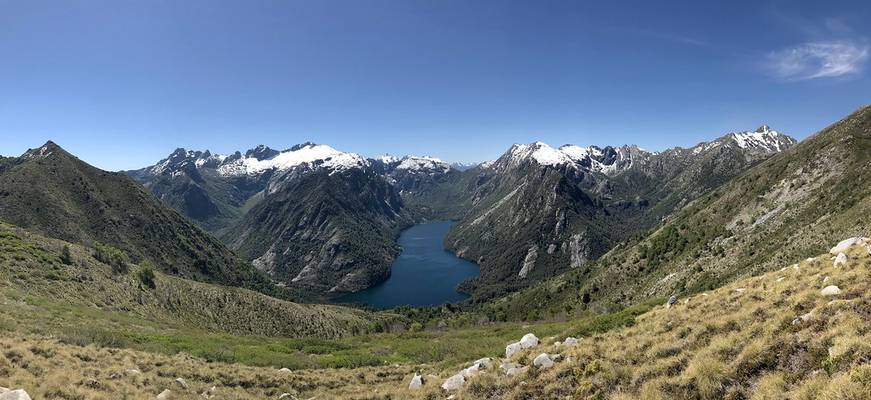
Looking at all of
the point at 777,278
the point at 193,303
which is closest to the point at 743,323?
the point at 777,278

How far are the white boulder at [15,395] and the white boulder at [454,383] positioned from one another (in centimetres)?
2084

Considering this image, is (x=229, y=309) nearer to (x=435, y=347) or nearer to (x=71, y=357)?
(x=435, y=347)

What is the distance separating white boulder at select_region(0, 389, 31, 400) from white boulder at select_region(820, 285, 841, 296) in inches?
1575

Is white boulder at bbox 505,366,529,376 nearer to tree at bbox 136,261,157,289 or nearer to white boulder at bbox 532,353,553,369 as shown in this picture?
white boulder at bbox 532,353,553,369

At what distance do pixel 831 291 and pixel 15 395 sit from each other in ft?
133

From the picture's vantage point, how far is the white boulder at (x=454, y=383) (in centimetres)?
2566

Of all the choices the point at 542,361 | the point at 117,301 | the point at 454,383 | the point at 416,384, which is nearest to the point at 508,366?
the point at 542,361

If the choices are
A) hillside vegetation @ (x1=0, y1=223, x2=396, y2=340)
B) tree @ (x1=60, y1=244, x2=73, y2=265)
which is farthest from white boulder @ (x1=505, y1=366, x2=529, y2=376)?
tree @ (x1=60, y1=244, x2=73, y2=265)

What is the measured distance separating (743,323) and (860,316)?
205 inches

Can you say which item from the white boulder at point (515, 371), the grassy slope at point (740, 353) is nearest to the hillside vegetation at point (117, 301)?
the white boulder at point (515, 371)

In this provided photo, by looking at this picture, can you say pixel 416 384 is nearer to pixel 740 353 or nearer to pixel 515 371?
pixel 515 371

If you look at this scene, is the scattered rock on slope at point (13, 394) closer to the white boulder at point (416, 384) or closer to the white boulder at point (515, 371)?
the white boulder at point (416, 384)

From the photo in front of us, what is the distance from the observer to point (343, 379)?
34.9 m

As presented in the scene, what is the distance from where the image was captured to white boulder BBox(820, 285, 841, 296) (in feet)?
71.7
